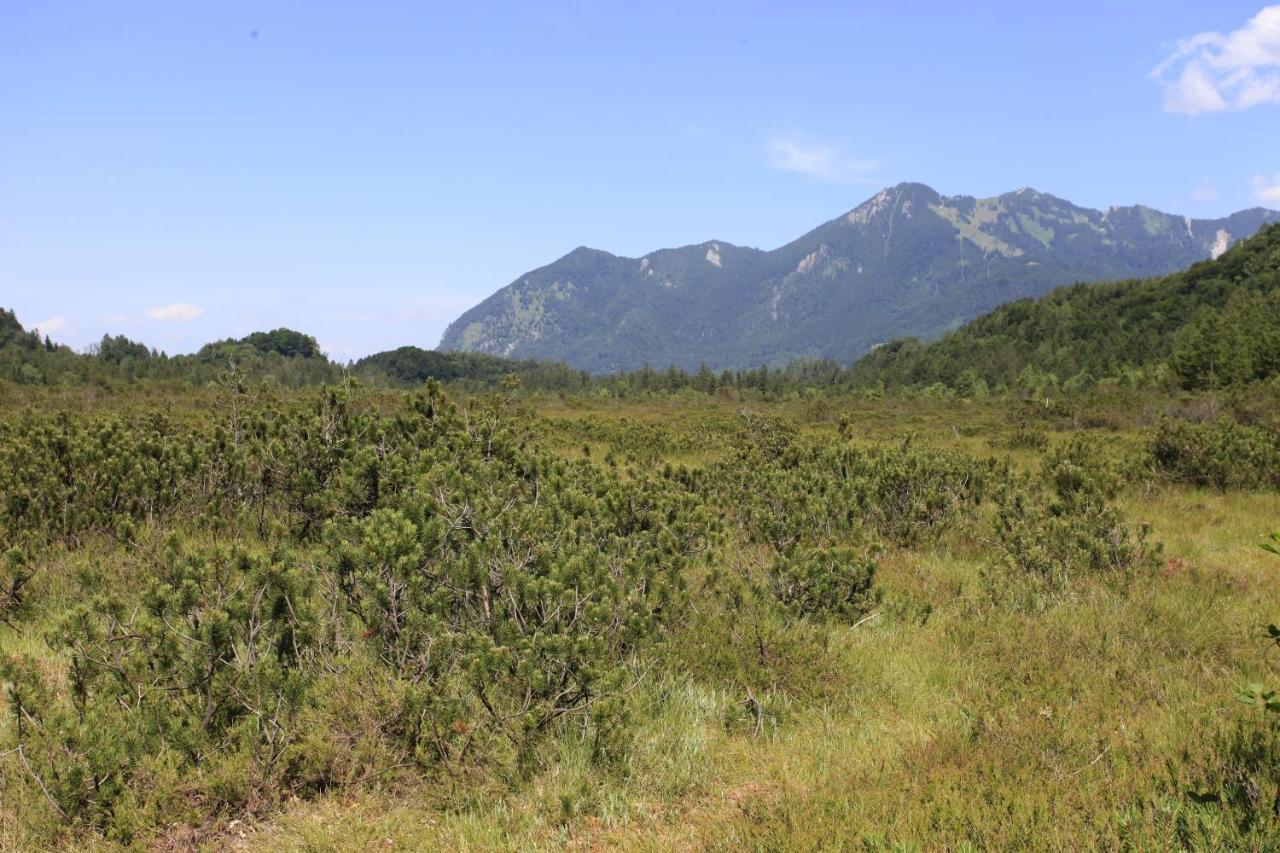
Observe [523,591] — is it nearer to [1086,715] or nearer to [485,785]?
[485,785]

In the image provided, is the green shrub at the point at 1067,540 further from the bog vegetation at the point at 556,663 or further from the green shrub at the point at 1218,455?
the green shrub at the point at 1218,455

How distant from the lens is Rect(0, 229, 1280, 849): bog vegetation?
318 centimetres

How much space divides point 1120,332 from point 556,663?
3949 inches

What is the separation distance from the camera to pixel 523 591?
4.33 meters

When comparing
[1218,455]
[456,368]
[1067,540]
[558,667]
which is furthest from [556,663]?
[456,368]

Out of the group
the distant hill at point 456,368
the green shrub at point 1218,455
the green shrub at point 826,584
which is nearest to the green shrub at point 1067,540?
the green shrub at point 826,584

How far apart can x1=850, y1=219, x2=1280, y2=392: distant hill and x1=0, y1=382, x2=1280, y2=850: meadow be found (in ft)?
172

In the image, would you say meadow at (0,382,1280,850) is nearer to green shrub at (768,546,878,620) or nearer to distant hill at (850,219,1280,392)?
green shrub at (768,546,878,620)

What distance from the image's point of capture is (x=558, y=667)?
390 cm

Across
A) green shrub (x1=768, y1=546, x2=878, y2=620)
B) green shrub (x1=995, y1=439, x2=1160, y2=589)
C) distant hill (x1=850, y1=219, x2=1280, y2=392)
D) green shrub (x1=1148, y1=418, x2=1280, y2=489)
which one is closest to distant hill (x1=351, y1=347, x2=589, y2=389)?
distant hill (x1=850, y1=219, x2=1280, y2=392)

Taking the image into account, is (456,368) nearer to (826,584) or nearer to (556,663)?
(826,584)

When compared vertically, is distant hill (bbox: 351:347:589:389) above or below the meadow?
above

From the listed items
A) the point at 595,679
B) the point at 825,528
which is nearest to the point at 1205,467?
the point at 825,528

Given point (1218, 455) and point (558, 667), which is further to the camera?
point (1218, 455)
